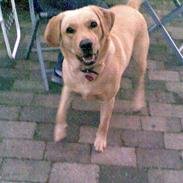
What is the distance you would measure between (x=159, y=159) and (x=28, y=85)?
139 centimetres

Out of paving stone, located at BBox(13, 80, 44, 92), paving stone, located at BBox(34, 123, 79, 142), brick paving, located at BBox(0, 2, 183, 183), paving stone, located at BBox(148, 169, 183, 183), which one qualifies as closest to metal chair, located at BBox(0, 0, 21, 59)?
brick paving, located at BBox(0, 2, 183, 183)

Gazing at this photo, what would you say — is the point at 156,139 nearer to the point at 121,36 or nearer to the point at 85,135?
the point at 85,135

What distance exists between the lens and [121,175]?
257 cm

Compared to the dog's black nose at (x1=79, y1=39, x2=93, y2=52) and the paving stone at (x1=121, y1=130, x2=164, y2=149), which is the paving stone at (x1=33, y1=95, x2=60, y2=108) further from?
the dog's black nose at (x1=79, y1=39, x2=93, y2=52)

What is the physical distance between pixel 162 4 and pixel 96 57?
3006mm

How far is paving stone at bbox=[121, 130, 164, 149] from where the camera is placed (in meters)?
2.84

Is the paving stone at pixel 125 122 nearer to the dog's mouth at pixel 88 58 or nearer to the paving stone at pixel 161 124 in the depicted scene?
the paving stone at pixel 161 124

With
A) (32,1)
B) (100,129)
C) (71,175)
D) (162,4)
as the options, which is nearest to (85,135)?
(100,129)

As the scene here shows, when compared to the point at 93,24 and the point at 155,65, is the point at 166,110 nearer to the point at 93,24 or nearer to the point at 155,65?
the point at 155,65

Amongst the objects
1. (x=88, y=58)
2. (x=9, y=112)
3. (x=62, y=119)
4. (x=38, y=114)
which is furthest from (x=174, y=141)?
(x=9, y=112)

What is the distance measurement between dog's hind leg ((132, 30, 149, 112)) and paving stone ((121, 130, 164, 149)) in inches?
11.4

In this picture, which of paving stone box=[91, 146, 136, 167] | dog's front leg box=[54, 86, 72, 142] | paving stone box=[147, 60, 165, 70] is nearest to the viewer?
paving stone box=[91, 146, 136, 167]

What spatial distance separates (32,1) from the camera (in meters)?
3.13

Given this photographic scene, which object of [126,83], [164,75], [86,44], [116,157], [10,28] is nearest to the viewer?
[86,44]
